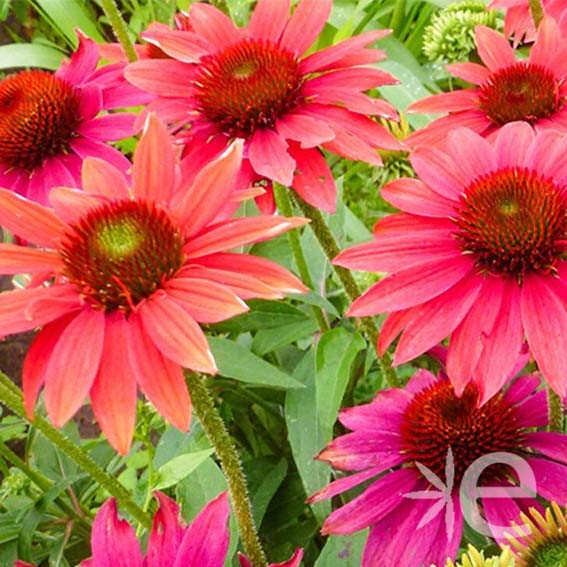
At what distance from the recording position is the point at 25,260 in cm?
66

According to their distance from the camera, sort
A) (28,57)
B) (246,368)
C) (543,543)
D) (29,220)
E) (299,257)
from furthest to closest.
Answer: (28,57)
(299,257)
(246,368)
(29,220)
(543,543)

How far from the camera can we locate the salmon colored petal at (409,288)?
2.22 feet

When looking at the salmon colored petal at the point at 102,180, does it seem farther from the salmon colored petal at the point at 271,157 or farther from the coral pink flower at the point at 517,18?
the coral pink flower at the point at 517,18

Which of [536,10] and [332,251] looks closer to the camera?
[332,251]

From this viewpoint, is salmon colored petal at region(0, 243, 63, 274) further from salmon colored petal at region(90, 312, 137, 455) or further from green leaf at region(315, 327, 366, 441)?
green leaf at region(315, 327, 366, 441)

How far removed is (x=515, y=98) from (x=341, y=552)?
16.9 inches

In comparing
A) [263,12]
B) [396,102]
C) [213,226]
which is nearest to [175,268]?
[213,226]

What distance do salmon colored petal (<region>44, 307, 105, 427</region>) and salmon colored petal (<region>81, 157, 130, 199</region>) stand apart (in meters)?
0.13

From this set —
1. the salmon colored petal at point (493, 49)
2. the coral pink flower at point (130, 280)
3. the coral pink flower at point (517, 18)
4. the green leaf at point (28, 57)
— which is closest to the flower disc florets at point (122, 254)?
the coral pink flower at point (130, 280)

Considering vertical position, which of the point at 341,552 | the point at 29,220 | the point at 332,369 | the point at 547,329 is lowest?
the point at 341,552

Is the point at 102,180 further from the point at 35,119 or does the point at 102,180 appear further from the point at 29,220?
the point at 35,119

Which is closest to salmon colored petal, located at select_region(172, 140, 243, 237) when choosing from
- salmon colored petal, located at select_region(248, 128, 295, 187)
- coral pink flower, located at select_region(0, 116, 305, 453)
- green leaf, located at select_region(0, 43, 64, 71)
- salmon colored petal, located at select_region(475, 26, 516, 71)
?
coral pink flower, located at select_region(0, 116, 305, 453)

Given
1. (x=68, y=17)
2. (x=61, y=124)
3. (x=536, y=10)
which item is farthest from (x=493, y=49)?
(x=68, y=17)

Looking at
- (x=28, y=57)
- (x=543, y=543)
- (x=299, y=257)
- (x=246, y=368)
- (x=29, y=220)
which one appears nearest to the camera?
(x=543, y=543)
